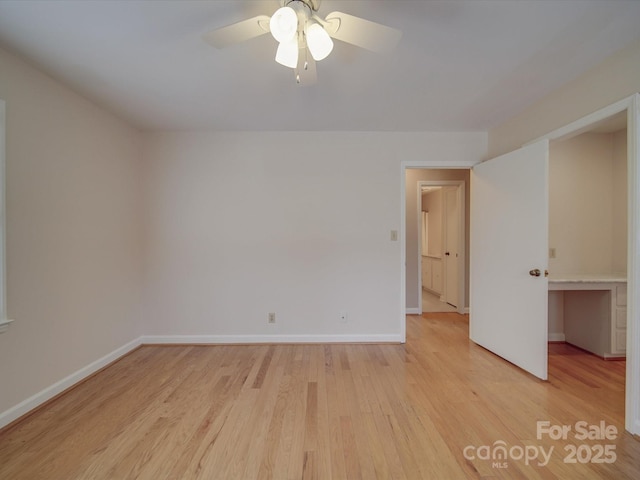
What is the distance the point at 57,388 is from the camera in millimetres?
2078

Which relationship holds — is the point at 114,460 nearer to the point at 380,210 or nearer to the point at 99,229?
the point at 99,229

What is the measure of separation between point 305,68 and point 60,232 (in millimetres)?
2276

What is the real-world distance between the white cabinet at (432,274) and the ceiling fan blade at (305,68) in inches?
188

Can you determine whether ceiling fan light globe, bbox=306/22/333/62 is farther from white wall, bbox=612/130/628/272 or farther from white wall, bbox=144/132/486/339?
white wall, bbox=612/130/628/272

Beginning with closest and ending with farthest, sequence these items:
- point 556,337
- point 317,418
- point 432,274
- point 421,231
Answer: point 317,418, point 556,337, point 421,231, point 432,274

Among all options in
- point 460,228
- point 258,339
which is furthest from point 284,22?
point 460,228

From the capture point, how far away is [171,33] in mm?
1580

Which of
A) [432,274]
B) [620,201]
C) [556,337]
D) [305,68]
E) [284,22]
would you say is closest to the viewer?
[284,22]

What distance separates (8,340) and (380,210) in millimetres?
3236

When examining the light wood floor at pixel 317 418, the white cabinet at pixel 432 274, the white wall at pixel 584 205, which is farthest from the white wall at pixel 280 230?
the white cabinet at pixel 432 274

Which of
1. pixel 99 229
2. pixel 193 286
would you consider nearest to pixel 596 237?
pixel 193 286

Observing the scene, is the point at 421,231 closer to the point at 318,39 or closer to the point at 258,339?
the point at 258,339

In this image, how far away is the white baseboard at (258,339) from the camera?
10.1 ft

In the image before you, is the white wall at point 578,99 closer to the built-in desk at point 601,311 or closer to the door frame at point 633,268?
the door frame at point 633,268
